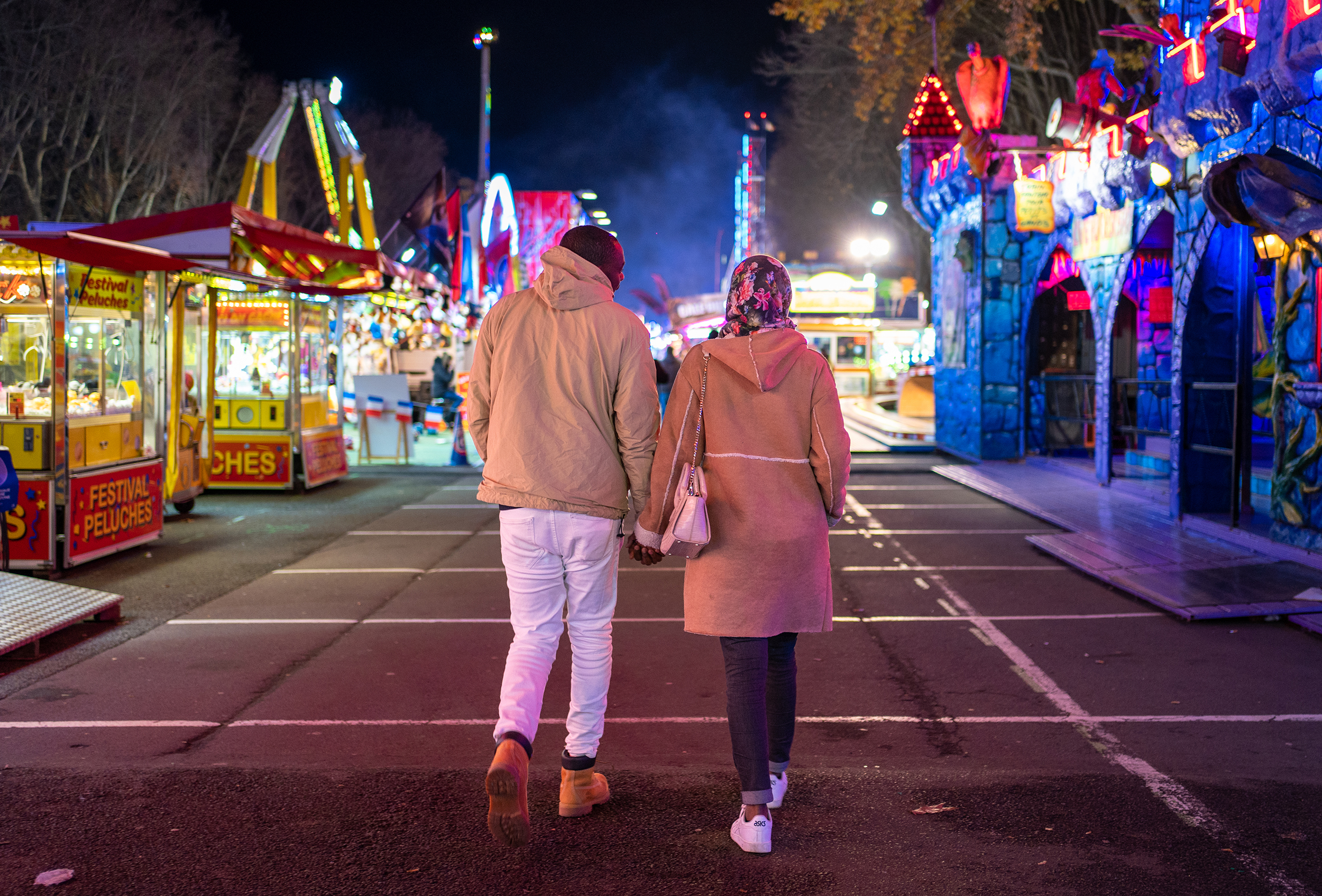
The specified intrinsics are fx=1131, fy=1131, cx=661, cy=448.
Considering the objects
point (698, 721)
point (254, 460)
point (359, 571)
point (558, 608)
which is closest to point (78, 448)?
point (359, 571)

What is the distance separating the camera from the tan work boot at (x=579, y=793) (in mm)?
3941

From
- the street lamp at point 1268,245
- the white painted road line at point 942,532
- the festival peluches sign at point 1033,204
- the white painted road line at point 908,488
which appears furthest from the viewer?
the festival peluches sign at point 1033,204

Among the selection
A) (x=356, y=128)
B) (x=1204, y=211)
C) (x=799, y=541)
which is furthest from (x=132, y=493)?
(x=356, y=128)

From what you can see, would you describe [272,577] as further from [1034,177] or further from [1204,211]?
[1034,177]

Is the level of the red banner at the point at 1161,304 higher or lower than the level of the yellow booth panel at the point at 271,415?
higher

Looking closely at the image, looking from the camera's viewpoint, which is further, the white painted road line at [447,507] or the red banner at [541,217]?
the red banner at [541,217]

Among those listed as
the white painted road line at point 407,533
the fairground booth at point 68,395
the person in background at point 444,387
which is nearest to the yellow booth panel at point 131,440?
the fairground booth at point 68,395

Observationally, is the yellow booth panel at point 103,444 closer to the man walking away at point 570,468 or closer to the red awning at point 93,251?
the red awning at point 93,251

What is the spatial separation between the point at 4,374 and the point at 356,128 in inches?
1419

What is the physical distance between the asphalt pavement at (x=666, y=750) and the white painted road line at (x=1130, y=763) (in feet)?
0.06

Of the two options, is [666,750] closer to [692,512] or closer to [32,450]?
[692,512]

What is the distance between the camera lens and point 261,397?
572 inches

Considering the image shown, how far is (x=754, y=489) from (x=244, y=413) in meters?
12.2

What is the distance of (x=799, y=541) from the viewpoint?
371cm
